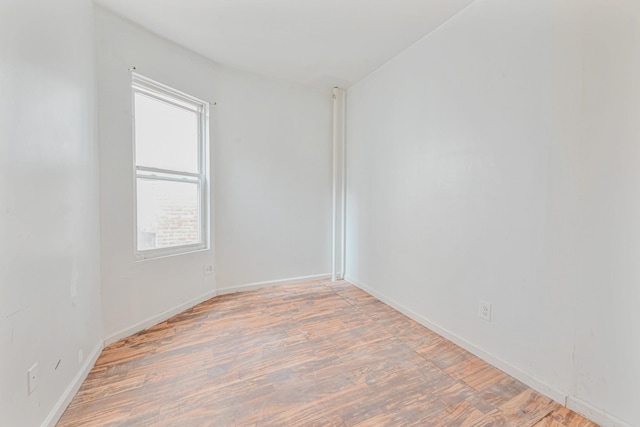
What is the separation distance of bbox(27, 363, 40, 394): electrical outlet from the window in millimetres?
1166

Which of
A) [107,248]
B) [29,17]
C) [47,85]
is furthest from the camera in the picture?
[107,248]

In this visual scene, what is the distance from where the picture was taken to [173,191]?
8.58 feet

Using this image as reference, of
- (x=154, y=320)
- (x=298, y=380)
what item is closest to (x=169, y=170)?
(x=154, y=320)

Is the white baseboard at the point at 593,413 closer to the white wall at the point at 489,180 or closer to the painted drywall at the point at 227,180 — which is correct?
the white wall at the point at 489,180

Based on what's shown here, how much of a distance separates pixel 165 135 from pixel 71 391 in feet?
6.79

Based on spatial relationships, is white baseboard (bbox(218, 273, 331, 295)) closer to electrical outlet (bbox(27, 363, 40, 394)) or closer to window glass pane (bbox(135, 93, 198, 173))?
window glass pane (bbox(135, 93, 198, 173))

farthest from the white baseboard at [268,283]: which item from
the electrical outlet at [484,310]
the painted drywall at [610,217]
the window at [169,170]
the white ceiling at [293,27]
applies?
the painted drywall at [610,217]

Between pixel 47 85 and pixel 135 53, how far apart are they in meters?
1.10

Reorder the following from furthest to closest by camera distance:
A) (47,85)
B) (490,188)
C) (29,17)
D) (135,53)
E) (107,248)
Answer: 1. (135,53)
2. (107,248)
3. (490,188)
4. (47,85)
5. (29,17)

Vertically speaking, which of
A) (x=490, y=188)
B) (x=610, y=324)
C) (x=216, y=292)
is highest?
(x=490, y=188)

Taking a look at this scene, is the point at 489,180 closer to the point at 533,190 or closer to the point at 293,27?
the point at 533,190

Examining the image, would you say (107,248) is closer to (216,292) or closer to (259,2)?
(216,292)

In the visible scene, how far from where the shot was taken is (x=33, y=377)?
3.93ft

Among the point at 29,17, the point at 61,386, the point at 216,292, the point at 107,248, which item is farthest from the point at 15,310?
the point at 216,292
